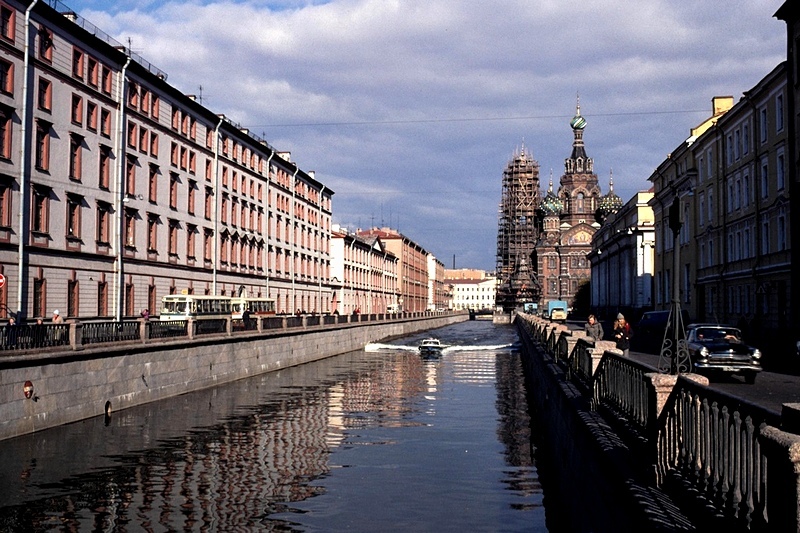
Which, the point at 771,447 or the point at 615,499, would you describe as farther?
the point at 615,499

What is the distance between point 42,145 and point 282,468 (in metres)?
23.1

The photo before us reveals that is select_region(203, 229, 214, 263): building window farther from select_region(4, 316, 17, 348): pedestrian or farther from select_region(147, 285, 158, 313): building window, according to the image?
select_region(4, 316, 17, 348): pedestrian

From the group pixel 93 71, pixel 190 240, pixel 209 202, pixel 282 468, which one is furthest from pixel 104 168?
pixel 282 468

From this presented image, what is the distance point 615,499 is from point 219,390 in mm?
30061

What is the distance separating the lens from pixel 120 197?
43406 mm

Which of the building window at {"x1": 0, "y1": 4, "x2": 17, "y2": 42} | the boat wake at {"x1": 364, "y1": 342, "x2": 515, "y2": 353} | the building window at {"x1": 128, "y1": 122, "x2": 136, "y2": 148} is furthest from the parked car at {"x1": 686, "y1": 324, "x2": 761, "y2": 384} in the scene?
the boat wake at {"x1": 364, "y1": 342, "x2": 515, "y2": 353}

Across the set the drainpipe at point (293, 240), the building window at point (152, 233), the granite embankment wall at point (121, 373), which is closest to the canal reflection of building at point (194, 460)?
the granite embankment wall at point (121, 373)

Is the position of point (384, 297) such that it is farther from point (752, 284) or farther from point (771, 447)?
point (771, 447)

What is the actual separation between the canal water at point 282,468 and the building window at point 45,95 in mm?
14139

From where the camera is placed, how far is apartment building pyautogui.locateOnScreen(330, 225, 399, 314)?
321ft

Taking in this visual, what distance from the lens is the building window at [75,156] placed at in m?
38.9

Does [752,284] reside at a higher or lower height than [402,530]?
higher

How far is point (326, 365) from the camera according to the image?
2168 inches

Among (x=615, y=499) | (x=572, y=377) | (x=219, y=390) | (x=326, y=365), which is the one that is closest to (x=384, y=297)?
(x=326, y=365)
